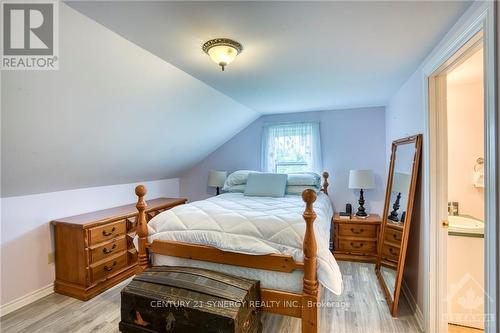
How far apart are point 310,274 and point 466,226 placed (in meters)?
1.56

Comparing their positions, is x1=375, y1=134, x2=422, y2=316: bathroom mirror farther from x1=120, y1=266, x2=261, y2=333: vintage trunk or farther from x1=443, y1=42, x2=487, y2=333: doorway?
x1=120, y1=266, x2=261, y2=333: vintage trunk

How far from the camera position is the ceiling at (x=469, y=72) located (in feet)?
6.85

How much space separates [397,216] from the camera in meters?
2.51

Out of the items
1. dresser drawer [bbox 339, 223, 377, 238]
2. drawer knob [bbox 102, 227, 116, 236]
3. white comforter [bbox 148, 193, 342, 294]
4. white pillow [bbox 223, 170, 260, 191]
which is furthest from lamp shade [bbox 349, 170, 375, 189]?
drawer knob [bbox 102, 227, 116, 236]

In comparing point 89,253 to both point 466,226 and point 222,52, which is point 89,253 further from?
point 466,226

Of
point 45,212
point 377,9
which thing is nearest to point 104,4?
point 377,9

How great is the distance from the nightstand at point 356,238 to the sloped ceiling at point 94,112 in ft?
7.41

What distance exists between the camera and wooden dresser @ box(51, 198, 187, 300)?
2.42 metres

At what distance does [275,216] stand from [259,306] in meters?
0.66

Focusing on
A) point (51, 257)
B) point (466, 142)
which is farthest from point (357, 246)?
point (51, 257)

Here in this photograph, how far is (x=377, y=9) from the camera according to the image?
1374 mm

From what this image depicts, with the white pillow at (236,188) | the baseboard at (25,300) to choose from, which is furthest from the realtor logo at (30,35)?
the white pillow at (236,188)

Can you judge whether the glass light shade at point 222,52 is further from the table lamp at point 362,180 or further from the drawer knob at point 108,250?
the table lamp at point 362,180

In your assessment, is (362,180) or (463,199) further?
(362,180)
